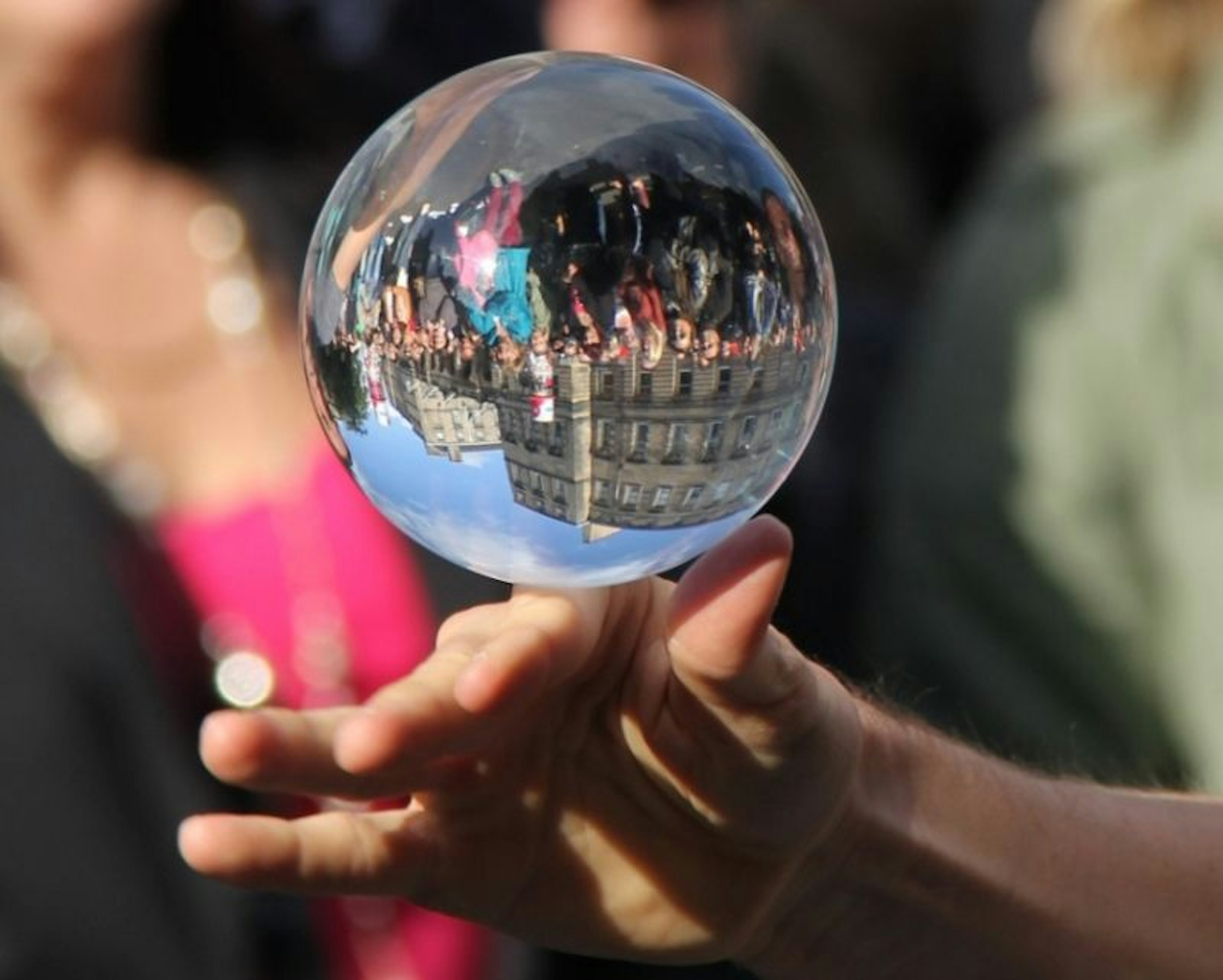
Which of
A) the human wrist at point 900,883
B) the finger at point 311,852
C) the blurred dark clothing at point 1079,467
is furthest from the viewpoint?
the blurred dark clothing at point 1079,467

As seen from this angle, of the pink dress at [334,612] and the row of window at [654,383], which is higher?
the row of window at [654,383]

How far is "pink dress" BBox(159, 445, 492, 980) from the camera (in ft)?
8.71

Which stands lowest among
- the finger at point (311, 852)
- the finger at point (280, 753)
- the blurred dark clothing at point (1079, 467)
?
the blurred dark clothing at point (1079, 467)

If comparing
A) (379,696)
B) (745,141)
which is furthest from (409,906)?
(745,141)

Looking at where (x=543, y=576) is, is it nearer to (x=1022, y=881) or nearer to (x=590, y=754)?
(x=590, y=754)

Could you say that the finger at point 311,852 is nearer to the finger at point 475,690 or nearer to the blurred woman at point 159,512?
the finger at point 475,690

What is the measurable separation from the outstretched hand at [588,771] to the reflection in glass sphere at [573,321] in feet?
0.24

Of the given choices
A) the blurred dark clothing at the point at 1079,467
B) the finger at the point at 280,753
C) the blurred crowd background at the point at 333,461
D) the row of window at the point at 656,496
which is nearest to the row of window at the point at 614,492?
the row of window at the point at 656,496

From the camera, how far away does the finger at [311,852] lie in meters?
1.44

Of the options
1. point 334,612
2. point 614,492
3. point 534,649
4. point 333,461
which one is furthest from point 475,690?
point 333,461

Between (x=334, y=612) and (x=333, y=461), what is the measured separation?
0.75ft

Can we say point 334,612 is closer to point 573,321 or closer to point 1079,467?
point 1079,467

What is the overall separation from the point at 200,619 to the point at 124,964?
430 millimetres

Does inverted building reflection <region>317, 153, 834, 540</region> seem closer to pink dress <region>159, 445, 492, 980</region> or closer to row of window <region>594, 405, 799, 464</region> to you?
row of window <region>594, 405, 799, 464</region>
